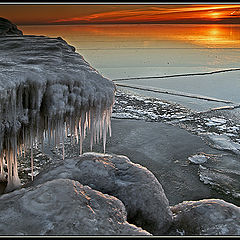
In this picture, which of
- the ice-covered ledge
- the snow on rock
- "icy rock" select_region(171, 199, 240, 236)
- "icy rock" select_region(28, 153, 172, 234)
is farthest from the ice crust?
"icy rock" select_region(171, 199, 240, 236)

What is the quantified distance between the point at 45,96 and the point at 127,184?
4.57 ft

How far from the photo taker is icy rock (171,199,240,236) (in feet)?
9.88

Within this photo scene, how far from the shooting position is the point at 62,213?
248 cm

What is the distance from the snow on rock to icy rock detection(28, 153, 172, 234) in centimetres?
52

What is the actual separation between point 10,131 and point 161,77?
13.6 meters

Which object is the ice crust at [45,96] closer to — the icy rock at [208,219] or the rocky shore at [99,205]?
the rocky shore at [99,205]

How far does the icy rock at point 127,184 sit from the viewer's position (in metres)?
3.29

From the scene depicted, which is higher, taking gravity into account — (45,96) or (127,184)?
(45,96)

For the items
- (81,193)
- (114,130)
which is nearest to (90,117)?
(81,193)

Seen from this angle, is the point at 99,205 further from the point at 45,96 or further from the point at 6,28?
the point at 6,28

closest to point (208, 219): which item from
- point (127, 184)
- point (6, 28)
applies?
point (127, 184)

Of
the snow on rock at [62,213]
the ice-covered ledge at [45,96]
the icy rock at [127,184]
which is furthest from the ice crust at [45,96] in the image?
the snow on rock at [62,213]

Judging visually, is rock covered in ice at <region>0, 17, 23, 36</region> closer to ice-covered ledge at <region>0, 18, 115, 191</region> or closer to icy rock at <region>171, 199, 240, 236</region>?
ice-covered ledge at <region>0, 18, 115, 191</region>

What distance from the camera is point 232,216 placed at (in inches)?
125
